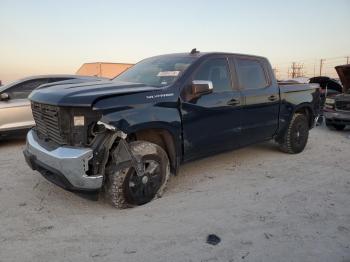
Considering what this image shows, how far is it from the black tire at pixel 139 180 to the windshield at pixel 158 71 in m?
0.94

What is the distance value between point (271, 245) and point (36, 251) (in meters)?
2.14

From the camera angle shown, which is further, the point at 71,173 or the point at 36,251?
the point at 71,173

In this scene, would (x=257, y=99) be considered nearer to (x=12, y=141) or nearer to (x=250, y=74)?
(x=250, y=74)

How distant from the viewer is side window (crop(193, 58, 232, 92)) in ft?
16.3

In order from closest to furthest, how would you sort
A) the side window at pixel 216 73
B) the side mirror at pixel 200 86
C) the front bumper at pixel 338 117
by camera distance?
the side mirror at pixel 200 86
the side window at pixel 216 73
the front bumper at pixel 338 117

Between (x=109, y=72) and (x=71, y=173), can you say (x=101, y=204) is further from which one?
(x=109, y=72)

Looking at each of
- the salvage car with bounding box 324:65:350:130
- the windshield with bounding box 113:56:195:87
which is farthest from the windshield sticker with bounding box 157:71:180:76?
the salvage car with bounding box 324:65:350:130

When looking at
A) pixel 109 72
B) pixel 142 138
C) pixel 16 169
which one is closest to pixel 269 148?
pixel 142 138

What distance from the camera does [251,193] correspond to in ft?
15.6

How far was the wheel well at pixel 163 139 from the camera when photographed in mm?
4449

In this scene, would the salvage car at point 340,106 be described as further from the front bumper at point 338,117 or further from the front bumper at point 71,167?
the front bumper at point 71,167

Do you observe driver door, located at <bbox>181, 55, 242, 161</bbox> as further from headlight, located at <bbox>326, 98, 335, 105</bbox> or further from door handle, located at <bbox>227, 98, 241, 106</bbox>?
headlight, located at <bbox>326, 98, 335, 105</bbox>

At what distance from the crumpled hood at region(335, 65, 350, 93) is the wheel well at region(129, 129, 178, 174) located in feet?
23.8

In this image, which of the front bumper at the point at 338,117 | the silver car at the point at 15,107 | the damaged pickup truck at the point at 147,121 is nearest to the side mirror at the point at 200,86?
the damaged pickup truck at the point at 147,121
